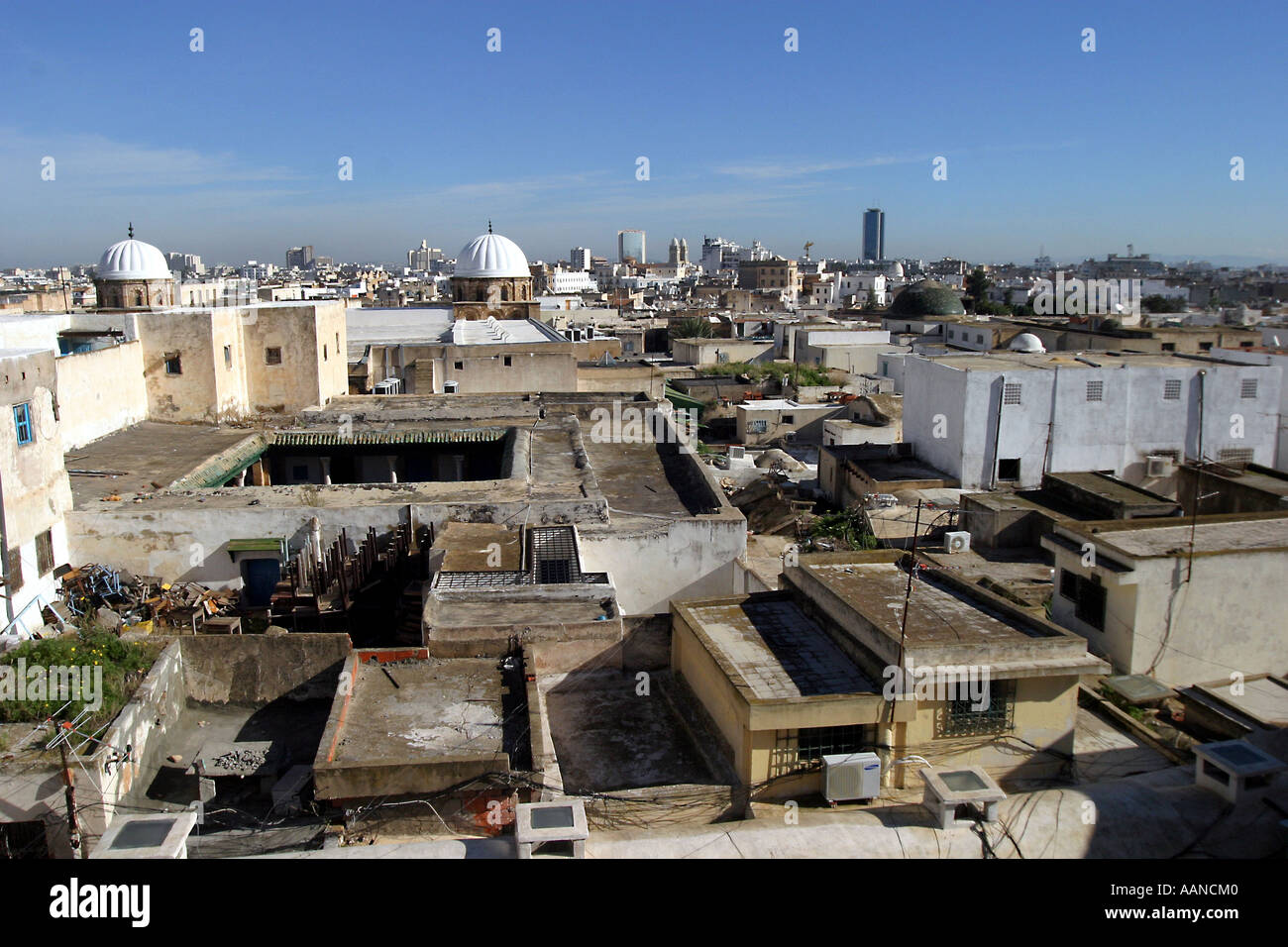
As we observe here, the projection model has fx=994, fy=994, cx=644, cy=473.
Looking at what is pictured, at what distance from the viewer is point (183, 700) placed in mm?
11625

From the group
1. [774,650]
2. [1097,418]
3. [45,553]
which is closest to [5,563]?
[45,553]

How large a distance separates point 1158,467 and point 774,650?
59.9 feet

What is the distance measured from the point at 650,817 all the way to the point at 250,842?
340 centimetres

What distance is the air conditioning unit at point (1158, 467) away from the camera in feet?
81.5

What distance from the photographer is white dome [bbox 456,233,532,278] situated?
43875mm

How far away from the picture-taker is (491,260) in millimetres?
44031

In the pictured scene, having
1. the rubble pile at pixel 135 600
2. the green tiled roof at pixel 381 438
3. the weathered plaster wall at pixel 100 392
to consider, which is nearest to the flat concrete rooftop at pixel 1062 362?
→ the green tiled roof at pixel 381 438

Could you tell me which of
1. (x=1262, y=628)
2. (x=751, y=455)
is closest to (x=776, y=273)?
(x=751, y=455)

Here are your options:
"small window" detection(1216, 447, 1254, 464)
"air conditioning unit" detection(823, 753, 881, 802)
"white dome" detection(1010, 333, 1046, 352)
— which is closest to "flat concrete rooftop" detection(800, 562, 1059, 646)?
"air conditioning unit" detection(823, 753, 881, 802)

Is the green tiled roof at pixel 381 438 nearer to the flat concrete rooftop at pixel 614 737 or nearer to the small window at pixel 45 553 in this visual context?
the small window at pixel 45 553

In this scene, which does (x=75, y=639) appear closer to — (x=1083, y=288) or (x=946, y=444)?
(x=946, y=444)

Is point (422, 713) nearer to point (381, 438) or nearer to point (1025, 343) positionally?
point (381, 438)

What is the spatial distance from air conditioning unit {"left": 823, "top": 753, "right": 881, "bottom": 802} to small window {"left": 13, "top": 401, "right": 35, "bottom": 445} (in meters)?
11.7

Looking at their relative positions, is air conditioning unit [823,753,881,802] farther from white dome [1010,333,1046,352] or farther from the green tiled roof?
white dome [1010,333,1046,352]
